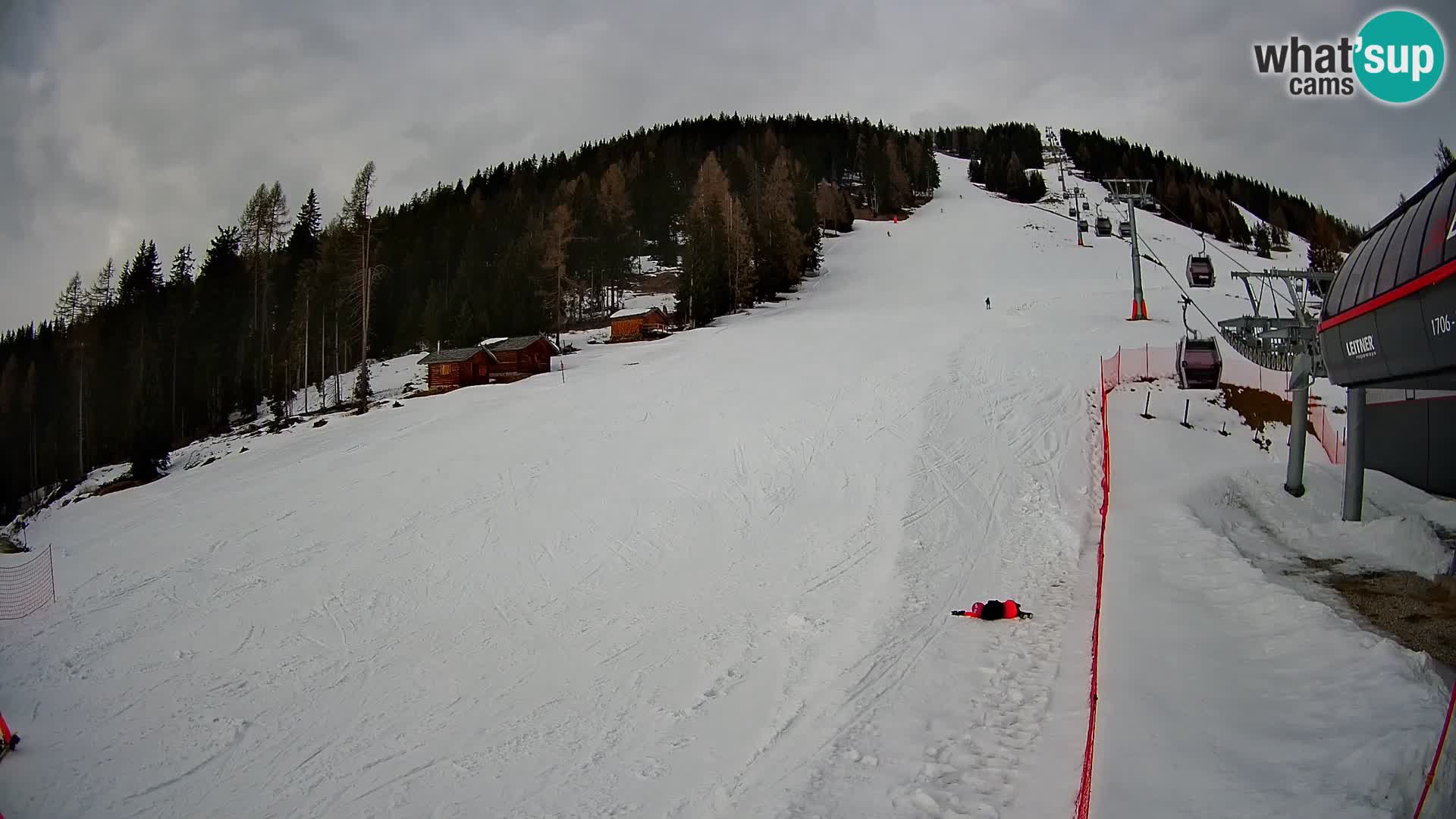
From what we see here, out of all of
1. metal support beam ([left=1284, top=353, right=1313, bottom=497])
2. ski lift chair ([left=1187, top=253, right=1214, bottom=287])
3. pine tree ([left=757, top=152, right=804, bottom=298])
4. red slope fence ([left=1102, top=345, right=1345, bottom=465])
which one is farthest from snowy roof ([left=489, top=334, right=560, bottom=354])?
metal support beam ([left=1284, top=353, right=1313, bottom=497])

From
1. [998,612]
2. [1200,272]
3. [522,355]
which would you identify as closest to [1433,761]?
[998,612]

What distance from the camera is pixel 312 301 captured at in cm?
5253

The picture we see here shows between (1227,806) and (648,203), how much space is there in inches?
3548

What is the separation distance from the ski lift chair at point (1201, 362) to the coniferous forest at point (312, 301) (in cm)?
3525

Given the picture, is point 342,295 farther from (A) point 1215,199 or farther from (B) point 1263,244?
(A) point 1215,199

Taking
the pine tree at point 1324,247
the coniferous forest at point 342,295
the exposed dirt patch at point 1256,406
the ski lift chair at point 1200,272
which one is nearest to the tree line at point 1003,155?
the coniferous forest at point 342,295

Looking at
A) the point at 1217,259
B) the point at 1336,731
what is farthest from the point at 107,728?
the point at 1217,259

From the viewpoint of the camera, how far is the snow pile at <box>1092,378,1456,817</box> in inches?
224

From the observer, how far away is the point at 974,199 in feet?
363

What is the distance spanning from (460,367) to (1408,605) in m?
39.7

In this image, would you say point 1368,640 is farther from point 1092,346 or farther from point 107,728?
point 1092,346

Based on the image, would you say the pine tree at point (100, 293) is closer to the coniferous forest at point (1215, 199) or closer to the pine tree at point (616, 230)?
the pine tree at point (616, 230)

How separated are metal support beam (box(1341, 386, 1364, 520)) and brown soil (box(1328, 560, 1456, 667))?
2.39m

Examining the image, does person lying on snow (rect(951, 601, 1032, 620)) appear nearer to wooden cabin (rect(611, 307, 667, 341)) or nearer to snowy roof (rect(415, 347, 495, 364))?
snowy roof (rect(415, 347, 495, 364))
